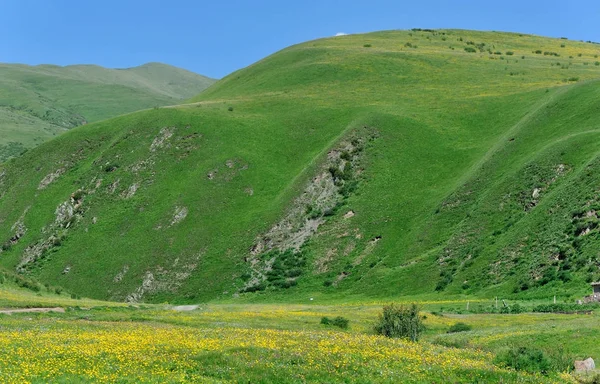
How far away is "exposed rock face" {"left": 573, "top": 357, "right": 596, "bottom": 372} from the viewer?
1097 inches

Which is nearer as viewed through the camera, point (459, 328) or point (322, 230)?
point (459, 328)

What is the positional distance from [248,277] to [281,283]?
231 inches

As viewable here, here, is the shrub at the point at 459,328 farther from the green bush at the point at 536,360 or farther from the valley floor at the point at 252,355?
the green bush at the point at 536,360

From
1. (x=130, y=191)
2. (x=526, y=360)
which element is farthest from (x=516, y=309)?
(x=130, y=191)

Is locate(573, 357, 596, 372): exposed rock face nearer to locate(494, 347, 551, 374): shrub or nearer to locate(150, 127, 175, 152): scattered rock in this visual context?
locate(494, 347, 551, 374): shrub

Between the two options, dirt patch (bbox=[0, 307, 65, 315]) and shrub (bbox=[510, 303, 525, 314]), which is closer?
dirt patch (bbox=[0, 307, 65, 315])

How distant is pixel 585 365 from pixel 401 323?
1367 centimetres

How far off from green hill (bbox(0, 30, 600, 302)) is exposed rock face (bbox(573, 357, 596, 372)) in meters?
33.6

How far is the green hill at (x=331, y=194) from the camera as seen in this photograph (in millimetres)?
77312

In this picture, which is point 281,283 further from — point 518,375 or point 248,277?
point 518,375

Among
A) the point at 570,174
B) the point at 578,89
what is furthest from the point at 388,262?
the point at 578,89

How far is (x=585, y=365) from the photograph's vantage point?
28.2m

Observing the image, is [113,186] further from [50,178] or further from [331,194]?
[331,194]

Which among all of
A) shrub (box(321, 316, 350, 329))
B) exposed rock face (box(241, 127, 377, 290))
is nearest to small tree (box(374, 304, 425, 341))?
shrub (box(321, 316, 350, 329))
